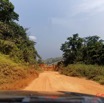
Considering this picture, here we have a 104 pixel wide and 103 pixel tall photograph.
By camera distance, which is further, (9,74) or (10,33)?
(10,33)

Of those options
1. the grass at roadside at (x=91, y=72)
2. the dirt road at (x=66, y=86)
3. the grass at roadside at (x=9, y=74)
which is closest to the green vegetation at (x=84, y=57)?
the grass at roadside at (x=91, y=72)

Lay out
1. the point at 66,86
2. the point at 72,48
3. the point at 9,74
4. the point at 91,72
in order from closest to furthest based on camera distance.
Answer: the point at 9,74, the point at 66,86, the point at 91,72, the point at 72,48

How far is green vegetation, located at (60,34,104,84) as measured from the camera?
34.8 meters

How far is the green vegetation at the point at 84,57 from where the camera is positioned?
3480 centimetres

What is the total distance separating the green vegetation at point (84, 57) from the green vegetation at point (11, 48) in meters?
6.09

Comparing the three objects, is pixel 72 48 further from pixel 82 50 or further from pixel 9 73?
pixel 9 73

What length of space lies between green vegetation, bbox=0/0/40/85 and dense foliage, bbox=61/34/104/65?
8.98m

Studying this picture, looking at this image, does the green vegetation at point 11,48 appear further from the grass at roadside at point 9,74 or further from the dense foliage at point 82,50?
the dense foliage at point 82,50

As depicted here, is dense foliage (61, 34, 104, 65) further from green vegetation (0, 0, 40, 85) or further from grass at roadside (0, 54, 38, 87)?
grass at roadside (0, 54, 38, 87)

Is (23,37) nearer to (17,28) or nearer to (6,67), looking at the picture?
(17,28)

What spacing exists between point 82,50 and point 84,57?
12.2 ft

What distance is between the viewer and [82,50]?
54438 millimetres

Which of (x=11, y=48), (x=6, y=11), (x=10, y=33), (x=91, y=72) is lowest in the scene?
(x=91, y=72)

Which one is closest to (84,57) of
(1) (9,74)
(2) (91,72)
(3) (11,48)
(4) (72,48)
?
(4) (72,48)
